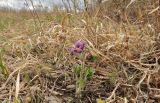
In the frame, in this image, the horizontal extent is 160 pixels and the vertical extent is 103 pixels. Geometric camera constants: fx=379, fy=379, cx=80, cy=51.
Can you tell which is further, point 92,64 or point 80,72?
point 92,64

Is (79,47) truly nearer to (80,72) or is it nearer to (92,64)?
(80,72)

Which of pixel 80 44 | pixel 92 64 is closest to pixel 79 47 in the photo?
pixel 80 44

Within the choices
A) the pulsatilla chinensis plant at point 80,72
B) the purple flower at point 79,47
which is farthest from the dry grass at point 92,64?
the purple flower at point 79,47

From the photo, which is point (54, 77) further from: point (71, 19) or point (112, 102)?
point (71, 19)

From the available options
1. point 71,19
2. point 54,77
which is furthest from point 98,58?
point 71,19

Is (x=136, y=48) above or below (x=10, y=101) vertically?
above

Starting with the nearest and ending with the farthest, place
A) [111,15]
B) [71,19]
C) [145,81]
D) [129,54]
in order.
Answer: [145,81], [129,54], [71,19], [111,15]

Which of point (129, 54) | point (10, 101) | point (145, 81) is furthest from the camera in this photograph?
point (129, 54)

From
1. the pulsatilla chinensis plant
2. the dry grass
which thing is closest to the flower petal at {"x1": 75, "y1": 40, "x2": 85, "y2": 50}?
the pulsatilla chinensis plant
